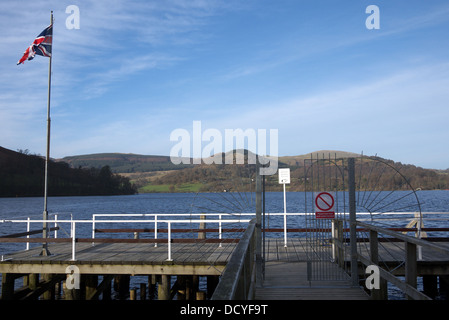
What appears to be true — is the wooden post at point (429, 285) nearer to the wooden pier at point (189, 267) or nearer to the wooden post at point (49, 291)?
the wooden pier at point (189, 267)

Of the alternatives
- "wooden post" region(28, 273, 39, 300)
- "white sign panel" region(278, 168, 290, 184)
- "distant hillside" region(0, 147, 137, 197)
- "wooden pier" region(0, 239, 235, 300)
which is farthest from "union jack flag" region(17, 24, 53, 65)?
"distant hillside" region(0, 147, 137, 197)

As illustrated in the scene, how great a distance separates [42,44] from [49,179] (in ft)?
556

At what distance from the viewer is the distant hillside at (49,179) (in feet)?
545

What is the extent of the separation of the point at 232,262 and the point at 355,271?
465 cm

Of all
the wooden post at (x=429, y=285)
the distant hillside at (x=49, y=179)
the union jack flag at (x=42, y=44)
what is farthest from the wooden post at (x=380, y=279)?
the distant hillside at (x=49, y=179)

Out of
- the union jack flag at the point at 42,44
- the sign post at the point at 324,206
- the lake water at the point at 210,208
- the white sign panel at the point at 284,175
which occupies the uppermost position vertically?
the union jack flag at the point at 42,44

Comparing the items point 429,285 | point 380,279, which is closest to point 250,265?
point 380,279

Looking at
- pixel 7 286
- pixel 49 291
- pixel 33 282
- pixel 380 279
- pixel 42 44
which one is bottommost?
pixel 49 291

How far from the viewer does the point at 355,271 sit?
750 cm

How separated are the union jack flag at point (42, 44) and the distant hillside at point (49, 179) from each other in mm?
159573

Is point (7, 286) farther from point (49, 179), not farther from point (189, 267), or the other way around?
point (49, 179)

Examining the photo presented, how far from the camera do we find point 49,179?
6767 inches
